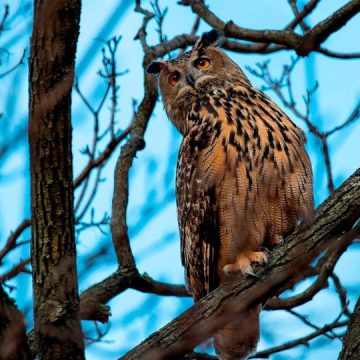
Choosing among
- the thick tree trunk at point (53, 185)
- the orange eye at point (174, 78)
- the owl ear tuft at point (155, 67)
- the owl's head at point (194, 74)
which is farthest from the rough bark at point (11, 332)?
the owl ear tuft at point (155, 67)

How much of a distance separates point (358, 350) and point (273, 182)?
937 millimetres

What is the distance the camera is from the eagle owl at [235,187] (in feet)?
11.7

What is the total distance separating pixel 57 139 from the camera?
2.48 m

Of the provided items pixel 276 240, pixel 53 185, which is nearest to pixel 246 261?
pixel 276 240

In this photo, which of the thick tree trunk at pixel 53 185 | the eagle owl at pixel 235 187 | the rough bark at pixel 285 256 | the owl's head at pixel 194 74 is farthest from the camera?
the owl's head at pixel 194 74

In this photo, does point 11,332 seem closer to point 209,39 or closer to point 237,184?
point 237,184

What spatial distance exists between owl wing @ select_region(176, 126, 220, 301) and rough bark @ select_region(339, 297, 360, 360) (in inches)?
33.4

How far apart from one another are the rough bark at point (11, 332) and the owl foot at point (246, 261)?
1.38 m

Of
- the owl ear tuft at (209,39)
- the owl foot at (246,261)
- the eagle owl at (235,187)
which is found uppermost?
the owl ear tuft at (209,39)

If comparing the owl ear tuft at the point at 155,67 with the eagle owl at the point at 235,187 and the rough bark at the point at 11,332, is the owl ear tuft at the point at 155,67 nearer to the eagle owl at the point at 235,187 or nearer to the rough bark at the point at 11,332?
the eagle owl at the point at 235,187

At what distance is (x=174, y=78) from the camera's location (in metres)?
4.53

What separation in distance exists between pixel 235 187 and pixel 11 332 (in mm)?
1732

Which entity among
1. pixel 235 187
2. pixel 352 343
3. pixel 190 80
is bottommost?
pixel 352 343

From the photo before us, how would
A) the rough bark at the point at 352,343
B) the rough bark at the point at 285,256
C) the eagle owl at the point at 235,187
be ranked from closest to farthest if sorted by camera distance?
the rough bark at the point at 285,256 → the rough bark at the point at 352,343 → the eagle owl at the point at 235,187
